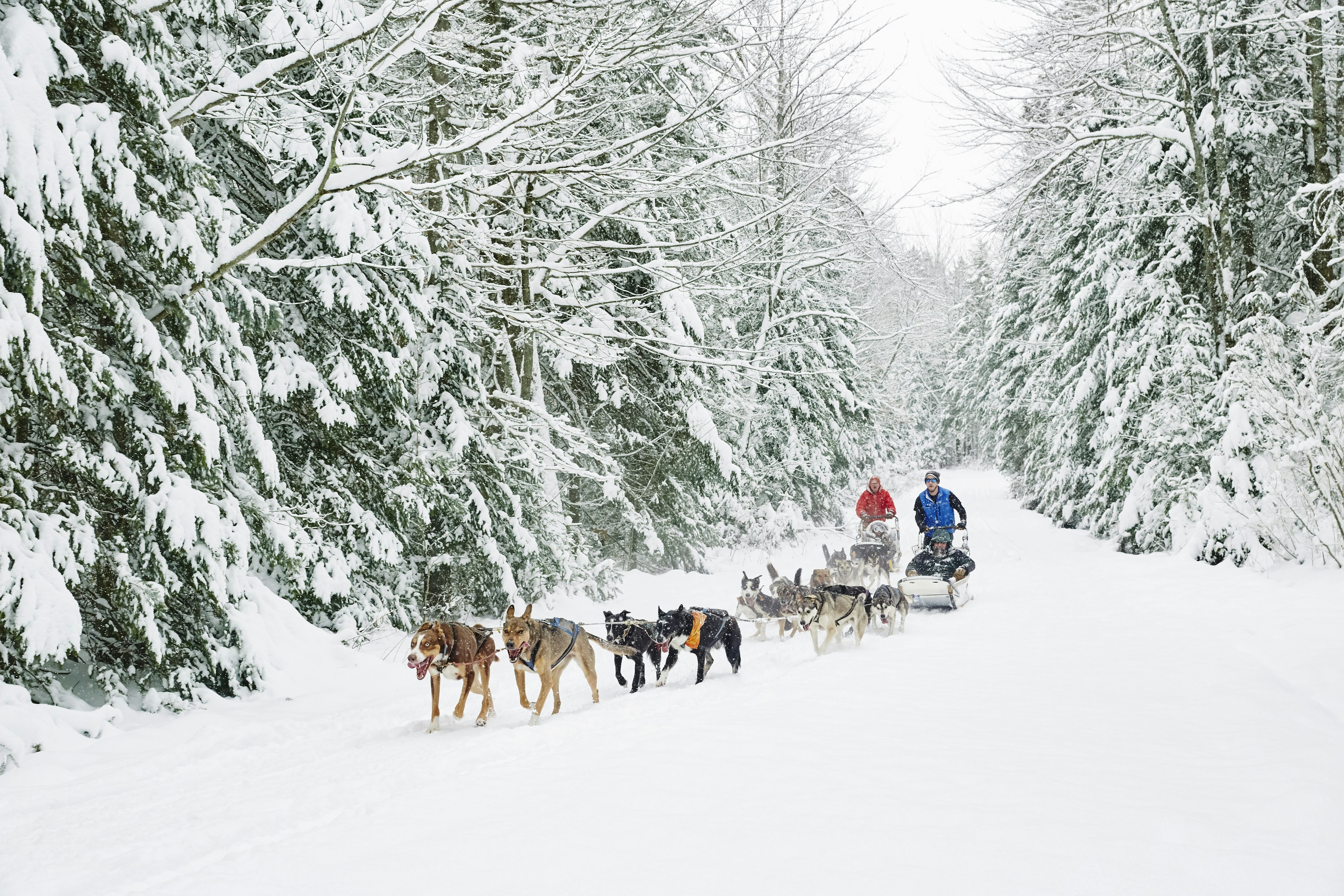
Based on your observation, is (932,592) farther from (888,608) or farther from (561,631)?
(561,631)

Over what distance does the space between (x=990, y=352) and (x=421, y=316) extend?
30.4 m

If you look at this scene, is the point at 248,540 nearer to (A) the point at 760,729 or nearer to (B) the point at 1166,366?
(A) the point at 760,729

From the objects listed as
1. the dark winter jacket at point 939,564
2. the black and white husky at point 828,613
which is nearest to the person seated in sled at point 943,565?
the dark winter jacket at point 939,564

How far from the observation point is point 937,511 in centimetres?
1213

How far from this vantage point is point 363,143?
24.8 ft

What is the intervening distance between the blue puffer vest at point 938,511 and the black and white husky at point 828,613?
4.05 metres

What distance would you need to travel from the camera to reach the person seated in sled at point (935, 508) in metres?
12.0

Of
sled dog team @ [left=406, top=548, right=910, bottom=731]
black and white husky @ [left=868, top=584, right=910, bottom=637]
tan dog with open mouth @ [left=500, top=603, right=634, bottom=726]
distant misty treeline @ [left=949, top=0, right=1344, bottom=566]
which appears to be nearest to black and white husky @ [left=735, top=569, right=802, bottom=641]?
sled dog team @ [left=406, top=548, right=910, bottom=731]

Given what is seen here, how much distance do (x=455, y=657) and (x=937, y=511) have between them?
8.90 metres

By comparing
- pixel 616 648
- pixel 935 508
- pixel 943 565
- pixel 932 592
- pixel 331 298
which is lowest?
pixel 932 592

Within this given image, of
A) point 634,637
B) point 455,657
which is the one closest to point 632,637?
point 634,637

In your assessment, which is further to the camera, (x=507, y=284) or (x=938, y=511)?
(x=938, y=511)

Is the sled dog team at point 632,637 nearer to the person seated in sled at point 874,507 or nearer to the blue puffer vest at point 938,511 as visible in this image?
the blue puffer vest at point 938,511

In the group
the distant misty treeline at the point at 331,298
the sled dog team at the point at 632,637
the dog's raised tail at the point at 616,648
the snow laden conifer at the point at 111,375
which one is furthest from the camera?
the dog's raised tail at the point at 616,648
